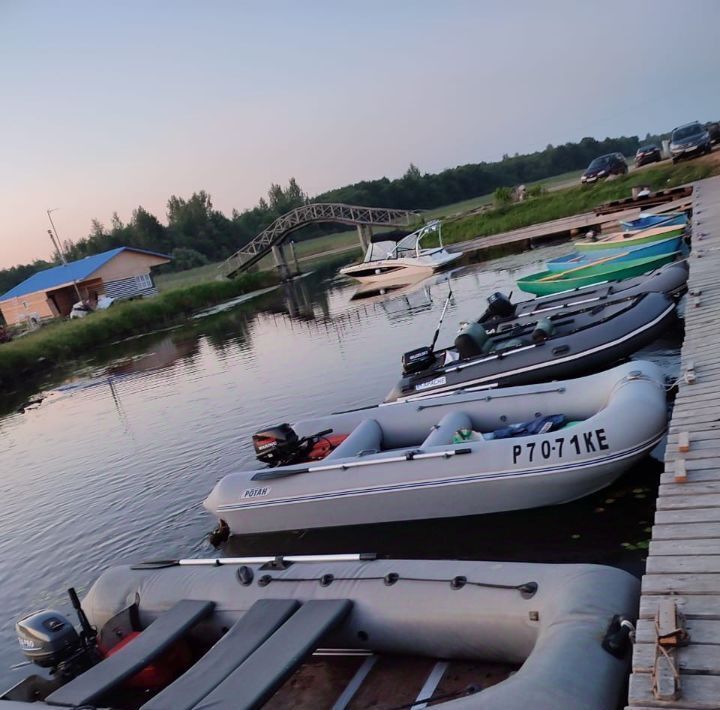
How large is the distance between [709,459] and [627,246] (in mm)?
10935

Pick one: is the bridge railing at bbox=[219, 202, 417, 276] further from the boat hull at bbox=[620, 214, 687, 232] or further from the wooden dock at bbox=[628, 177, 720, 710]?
the wooden dock at bbox=[628, 177, 720, 710]

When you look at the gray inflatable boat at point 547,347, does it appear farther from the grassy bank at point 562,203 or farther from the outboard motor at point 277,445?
the grassy bank at point 562,203

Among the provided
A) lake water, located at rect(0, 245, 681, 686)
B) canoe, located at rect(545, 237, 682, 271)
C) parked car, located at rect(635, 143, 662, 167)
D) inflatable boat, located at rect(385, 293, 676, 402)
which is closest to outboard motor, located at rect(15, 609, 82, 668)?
lake water, located at rect(0, 245, 681, 686)

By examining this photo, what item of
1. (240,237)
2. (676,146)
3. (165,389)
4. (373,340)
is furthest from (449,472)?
(240,237)

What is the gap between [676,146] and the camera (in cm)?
2534

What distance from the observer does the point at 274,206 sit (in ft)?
279

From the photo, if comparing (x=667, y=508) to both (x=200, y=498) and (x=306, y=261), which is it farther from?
(x=306, y=261)

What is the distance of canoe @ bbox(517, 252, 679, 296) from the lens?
41.3 feet

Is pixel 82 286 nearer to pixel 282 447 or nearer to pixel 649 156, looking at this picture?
pixel 649 156

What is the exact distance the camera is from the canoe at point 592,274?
41.3 feet

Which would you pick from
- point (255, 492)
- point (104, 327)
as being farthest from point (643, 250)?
point (104, 327)

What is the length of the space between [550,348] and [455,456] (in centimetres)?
310

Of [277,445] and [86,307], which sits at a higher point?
[86,307]

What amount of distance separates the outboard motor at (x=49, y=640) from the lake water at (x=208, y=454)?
164 cm
